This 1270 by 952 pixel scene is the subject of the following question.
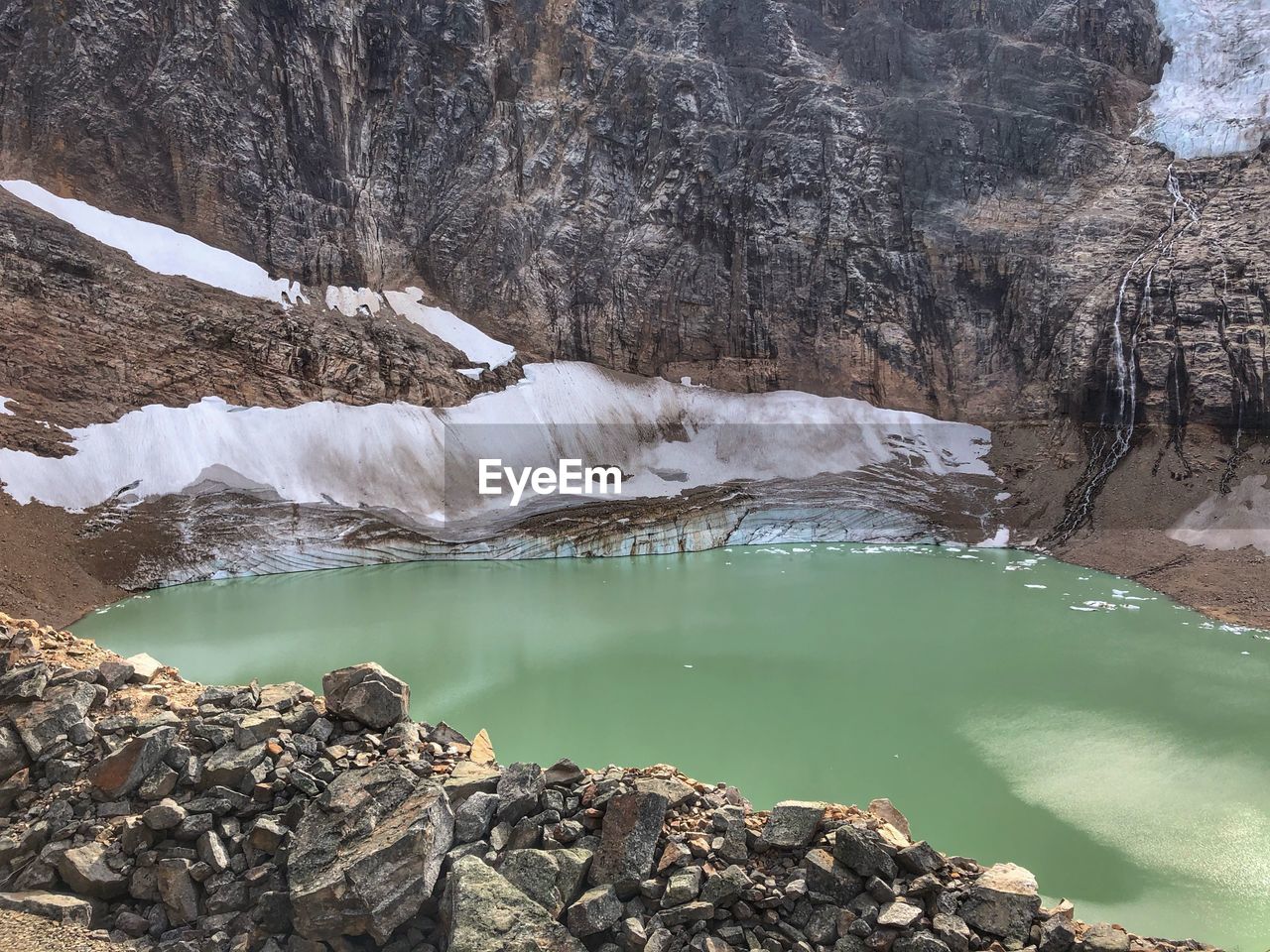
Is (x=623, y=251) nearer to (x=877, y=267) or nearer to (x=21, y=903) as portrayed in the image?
(x=877, y=267)

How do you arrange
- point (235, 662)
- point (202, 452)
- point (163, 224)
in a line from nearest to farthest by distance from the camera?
point (235, 662), point (202, 452), point (163, 224)

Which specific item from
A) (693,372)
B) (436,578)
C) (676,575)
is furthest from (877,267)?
(436,578)

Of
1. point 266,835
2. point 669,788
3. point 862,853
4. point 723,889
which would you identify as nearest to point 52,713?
point 266,835

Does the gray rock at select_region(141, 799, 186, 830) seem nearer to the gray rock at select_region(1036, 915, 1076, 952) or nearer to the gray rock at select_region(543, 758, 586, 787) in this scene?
the gray rock at select_region(543, 758, 586, 787)

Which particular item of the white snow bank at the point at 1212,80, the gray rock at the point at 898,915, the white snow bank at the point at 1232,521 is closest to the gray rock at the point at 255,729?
the gray rock at the point at 898,915

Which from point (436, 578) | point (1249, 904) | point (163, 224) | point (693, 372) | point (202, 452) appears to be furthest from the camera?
point (693, 372)

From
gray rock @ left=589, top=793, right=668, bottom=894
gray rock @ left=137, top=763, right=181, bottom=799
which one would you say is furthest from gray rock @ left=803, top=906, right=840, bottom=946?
gray rock @ left=137, top=763, right=181, bottom=799

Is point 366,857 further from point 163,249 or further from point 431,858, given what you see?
point 163,249
